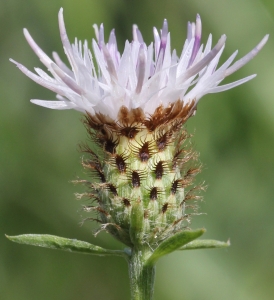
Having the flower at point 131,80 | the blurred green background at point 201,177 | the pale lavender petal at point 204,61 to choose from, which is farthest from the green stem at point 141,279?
the blurred green background at point 201,177

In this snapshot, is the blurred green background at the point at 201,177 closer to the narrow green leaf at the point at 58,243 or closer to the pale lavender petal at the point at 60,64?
the narrow green leaf at the point at 58,243

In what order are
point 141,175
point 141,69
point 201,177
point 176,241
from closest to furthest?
point 176,241
point 141,69
point 141,175
point 201,177

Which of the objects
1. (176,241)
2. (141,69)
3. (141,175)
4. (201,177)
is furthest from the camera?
(201,177)

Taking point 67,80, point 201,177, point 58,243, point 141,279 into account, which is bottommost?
point 141,279

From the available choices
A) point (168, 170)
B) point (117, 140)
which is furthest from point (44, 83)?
point (168, 170)

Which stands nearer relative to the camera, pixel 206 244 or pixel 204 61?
pixel 204 61

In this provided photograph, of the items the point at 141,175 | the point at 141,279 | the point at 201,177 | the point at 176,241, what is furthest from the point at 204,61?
the point at 201,177

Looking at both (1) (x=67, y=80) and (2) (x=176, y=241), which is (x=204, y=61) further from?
(2) (x=176, y=241)
